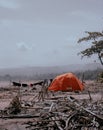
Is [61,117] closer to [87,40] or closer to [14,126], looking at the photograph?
[14,126]

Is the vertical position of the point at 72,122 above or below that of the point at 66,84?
below

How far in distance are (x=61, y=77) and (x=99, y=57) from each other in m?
6.22

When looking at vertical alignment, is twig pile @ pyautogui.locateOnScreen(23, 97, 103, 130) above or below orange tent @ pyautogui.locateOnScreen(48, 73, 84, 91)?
below

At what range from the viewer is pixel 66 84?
121ft

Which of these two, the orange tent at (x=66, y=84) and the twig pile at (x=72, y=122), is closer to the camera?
the twig pile at (x=72, y=122)

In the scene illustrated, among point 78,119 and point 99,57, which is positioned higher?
point 99,57

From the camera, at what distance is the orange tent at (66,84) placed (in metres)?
36.6

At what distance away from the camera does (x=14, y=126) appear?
1766 cm

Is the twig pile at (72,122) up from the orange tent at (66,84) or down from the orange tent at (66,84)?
down

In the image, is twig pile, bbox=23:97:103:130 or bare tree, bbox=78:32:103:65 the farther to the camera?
bare tree, bbox=78:32:103:65

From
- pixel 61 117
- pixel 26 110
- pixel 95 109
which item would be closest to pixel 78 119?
pixel 61 117

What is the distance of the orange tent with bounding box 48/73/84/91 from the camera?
36.6 meters

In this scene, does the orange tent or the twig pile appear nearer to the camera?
the twig pile

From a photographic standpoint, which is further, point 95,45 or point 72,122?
point 95,45
